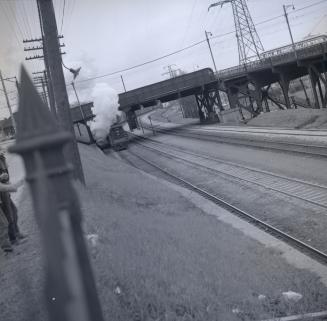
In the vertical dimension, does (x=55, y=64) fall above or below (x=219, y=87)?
above

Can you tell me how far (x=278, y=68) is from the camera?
44188mm

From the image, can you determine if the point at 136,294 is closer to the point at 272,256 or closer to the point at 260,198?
the point at 272,256

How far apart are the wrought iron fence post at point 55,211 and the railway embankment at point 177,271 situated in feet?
12.9

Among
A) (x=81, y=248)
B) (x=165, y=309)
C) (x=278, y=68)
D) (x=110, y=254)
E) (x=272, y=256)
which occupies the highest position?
(x=278, y=68)

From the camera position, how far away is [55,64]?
16141 mm

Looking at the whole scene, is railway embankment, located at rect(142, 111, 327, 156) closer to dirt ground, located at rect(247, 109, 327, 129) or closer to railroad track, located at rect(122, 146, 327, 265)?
dirt ground, located at rect(247, 109, 327, 129)

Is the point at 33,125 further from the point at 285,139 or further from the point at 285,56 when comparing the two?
the point at 285,56

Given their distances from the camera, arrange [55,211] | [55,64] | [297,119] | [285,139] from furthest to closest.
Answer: [297,119] → [285,139] → [55,64] → [55,211]

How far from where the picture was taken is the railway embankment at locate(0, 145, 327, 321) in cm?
644

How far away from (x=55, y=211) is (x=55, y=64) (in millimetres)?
14809

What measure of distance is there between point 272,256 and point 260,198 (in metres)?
5.97

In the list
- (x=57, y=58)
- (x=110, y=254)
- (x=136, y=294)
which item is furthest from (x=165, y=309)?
(x=57, y=58)

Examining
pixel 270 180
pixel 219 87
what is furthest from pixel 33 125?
pixel 219 87

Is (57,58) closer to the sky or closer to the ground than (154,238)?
closer to the sky
